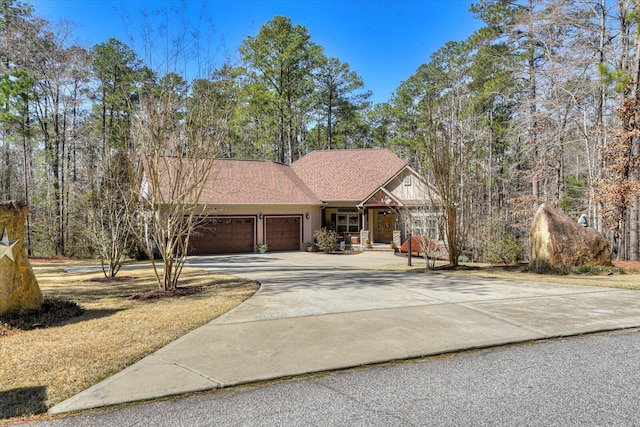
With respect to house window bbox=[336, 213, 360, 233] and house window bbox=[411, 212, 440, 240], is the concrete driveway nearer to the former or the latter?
house window bbox=[411, 212, 440, 240]

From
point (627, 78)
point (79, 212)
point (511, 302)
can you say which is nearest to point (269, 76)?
point (79, 212)

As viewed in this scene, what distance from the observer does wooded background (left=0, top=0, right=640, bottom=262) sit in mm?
13867

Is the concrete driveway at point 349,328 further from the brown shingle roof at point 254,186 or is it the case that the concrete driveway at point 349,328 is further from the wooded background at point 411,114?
the brown shingle roof at point 254,186

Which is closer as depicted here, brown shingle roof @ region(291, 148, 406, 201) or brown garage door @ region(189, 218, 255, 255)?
brown garage door @ region(189, 218, 255, 255)

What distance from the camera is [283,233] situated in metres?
25.4

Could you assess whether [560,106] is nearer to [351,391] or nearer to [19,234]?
[351,391]

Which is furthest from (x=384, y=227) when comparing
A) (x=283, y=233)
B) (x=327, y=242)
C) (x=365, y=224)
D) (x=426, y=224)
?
(x=426, y=224)

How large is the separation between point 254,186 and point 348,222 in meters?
6.49

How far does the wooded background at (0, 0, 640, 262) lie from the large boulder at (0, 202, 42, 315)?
126 inches

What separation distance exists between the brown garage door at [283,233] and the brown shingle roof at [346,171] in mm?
2773

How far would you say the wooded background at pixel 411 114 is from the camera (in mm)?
13867

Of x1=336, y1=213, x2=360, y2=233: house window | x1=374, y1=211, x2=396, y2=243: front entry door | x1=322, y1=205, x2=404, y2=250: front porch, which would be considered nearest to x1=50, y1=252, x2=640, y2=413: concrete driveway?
x1=322, y1=205, x2=404, y2=250: front porch

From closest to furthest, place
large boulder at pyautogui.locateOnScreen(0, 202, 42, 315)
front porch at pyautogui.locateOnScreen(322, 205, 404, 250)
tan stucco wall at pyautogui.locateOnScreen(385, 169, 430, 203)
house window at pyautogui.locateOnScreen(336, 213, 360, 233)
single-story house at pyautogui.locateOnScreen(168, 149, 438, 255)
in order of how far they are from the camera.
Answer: large boulder at pyautogui.locateOnScreen(0, 202, 42, 315)
single-story house at pyautogui.locateOnScreen(168, 149, 438, 255)
tan stucco wall at pyautogui.locateOnScreen(385, 169, 430, 203)
front porch at pyautogui.locateOnScreen(322, 205, 404, 250)
house window at pyautogui.locateOnScreen(336, 213, 360, 233)

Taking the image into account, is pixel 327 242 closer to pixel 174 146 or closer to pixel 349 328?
pixel 174 146
